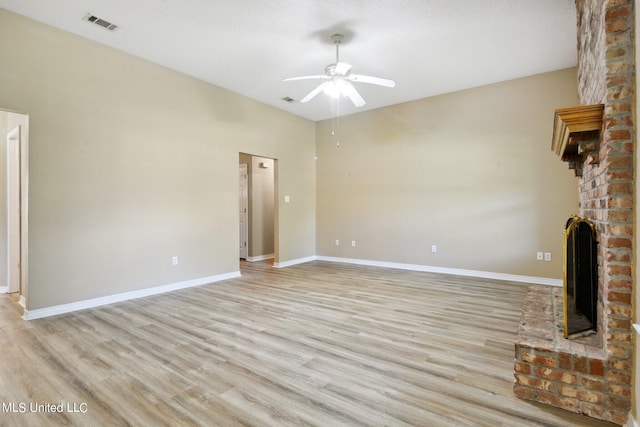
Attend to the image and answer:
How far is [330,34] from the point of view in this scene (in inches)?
135

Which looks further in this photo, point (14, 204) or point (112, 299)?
point (14, 204)

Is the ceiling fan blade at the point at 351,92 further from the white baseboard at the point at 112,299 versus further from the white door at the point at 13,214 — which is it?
the white door at the point at 13,214

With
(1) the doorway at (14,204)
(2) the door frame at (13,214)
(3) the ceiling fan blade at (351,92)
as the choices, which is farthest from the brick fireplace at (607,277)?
(2) the door frame at (13,214)

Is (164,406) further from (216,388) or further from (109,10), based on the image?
(109,10)

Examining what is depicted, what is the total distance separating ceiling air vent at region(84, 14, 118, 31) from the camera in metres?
3.15

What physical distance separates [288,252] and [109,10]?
4.47m

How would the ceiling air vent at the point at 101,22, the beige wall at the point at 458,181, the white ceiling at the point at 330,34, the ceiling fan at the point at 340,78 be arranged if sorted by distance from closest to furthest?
the white ceiling at the point at 330,34
the ceiling air vent at the point at 101,22
the ceiling fan at the point at 340,78
the beige wall at the point at 458,181

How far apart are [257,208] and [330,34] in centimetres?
427

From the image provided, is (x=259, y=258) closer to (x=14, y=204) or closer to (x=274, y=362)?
(x=14, y=204)

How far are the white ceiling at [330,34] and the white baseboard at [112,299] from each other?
292cm

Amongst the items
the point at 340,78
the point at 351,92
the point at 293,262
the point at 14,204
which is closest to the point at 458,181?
the point at 351,92

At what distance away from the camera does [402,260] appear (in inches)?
228

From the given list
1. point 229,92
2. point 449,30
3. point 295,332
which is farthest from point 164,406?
point 229,92

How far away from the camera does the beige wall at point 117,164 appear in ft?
10.6
